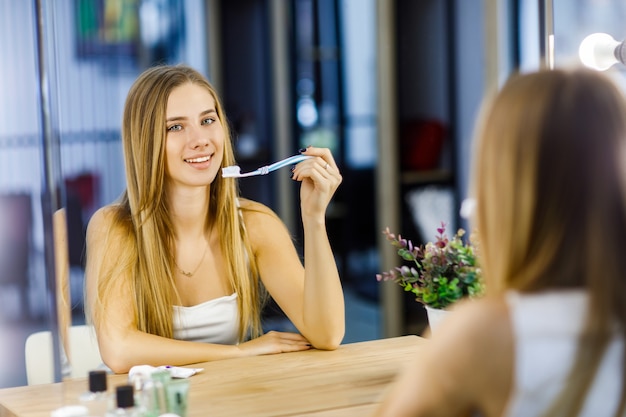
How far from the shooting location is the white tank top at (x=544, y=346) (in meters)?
1.01

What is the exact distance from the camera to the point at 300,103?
4641 mm

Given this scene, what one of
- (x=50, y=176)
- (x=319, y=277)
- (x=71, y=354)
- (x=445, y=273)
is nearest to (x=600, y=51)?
(x=445, y=273)

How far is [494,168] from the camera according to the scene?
3.46ft

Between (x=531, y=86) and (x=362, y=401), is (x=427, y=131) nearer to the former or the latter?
(x=362, y=401)

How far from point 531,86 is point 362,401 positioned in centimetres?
76

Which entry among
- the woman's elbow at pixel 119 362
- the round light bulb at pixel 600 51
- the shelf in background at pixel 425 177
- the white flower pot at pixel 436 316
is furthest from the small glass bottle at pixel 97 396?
the shelf in background at pixel 425 177

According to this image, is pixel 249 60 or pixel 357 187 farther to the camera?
pixel 249 60

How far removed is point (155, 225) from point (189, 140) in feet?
0.77

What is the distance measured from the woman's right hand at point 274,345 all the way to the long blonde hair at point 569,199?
102cm

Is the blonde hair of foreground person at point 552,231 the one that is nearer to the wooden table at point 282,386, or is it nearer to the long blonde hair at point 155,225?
the wooden table at point 282,386

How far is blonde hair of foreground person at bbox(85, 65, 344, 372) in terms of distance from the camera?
202cm

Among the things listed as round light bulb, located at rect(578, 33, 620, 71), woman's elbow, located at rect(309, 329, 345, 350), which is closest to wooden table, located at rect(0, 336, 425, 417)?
woman's elbow, located at rect(309, 329, 345, 350)

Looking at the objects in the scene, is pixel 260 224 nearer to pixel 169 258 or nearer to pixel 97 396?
pixel 169 258

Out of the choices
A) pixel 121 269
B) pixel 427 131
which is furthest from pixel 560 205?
pixel 427 131
